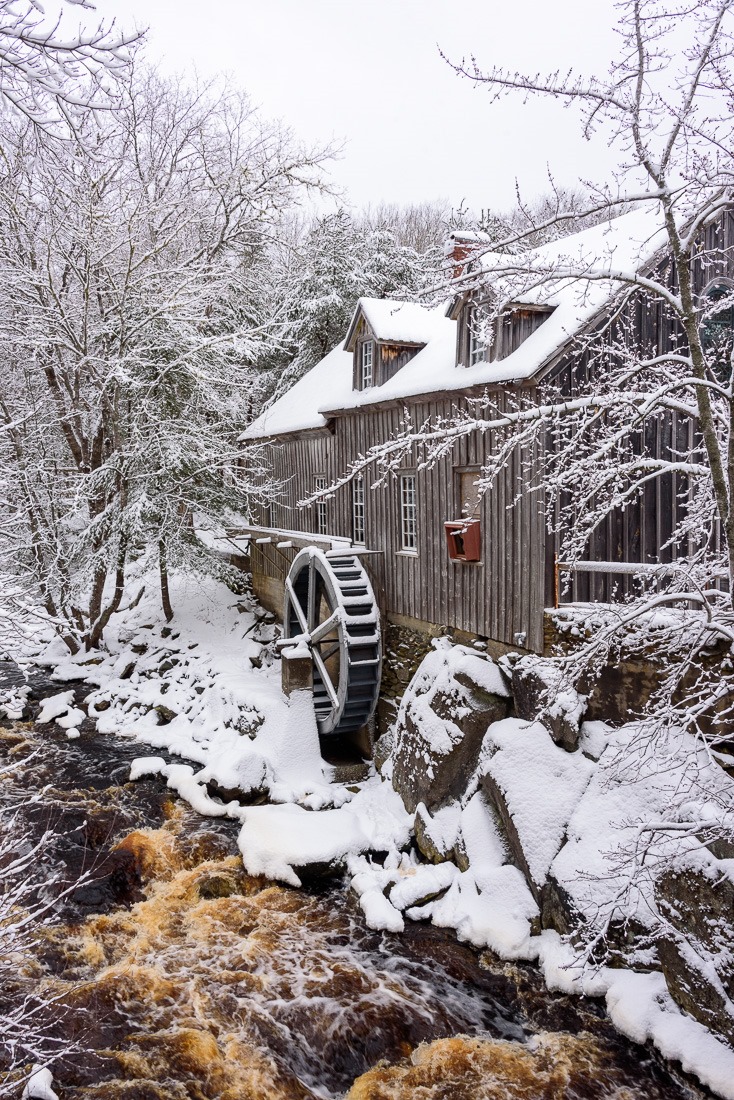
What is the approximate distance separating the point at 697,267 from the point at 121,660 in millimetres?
12315

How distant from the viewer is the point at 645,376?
21.6 feet

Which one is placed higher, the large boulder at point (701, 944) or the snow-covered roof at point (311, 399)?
the snow-covered roof at point (311, 399)

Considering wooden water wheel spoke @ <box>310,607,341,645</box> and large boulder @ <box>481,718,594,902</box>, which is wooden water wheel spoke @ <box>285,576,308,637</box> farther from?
large boulder @ <box>481,718,594,902</box>

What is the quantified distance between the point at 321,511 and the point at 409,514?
3.77 meters

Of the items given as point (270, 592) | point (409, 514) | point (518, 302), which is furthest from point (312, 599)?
point (518, 302)

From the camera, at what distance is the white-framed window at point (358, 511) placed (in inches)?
489

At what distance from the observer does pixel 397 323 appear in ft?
38.9

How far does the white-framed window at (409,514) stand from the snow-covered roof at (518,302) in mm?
1327

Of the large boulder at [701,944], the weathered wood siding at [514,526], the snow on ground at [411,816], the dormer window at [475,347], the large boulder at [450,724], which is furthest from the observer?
the dormer window at [475,347]

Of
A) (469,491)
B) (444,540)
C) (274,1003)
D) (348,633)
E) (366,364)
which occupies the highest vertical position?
(366,364)

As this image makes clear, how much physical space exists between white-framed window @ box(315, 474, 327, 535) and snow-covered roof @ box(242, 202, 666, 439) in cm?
113

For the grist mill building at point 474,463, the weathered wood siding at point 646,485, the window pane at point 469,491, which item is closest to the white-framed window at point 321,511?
the grist mill building at point 474,463

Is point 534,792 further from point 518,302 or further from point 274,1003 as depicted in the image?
point 518,302

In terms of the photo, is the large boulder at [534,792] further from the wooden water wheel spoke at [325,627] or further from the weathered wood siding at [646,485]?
the wooden water wheel spoke at [325,627]
